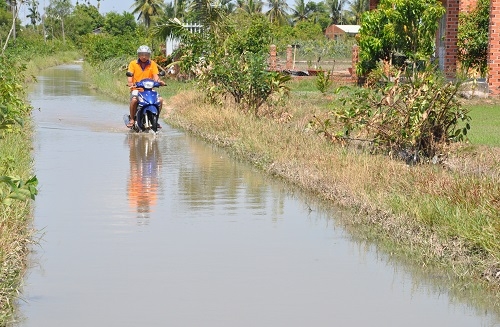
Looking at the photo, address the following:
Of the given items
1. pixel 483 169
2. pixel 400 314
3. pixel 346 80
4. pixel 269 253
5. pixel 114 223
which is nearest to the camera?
pixel 400 314

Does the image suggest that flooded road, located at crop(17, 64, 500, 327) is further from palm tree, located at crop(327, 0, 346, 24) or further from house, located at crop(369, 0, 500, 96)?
palm tree, located at crop(327, 0, 346, 24)

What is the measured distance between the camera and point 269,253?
9.42 m

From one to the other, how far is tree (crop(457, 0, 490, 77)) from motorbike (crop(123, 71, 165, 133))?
11.8 m

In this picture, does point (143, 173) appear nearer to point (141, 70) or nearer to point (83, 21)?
point (141, 70)

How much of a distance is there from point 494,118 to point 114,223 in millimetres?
13359

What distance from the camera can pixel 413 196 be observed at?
34.0 feet

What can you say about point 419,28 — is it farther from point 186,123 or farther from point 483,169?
point 483,169

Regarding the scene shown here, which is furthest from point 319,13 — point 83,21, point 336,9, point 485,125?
point 485,125

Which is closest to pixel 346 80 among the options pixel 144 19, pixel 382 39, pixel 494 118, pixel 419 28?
pixel 382 39

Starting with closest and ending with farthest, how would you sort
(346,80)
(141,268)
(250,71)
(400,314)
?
(400,314) < (141,268) < (250,71) < (346,80)

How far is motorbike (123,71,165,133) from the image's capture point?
19.6 meters

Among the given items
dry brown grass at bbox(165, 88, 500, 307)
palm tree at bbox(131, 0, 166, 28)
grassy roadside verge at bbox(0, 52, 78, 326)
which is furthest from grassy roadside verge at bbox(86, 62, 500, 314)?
palm tree at bbox(131, 0, 166, 28)

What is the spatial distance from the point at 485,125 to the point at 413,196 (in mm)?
10606

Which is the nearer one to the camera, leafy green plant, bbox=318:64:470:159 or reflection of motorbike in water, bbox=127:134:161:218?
reflection of motorbike in water, bbox=127:134:161:218
